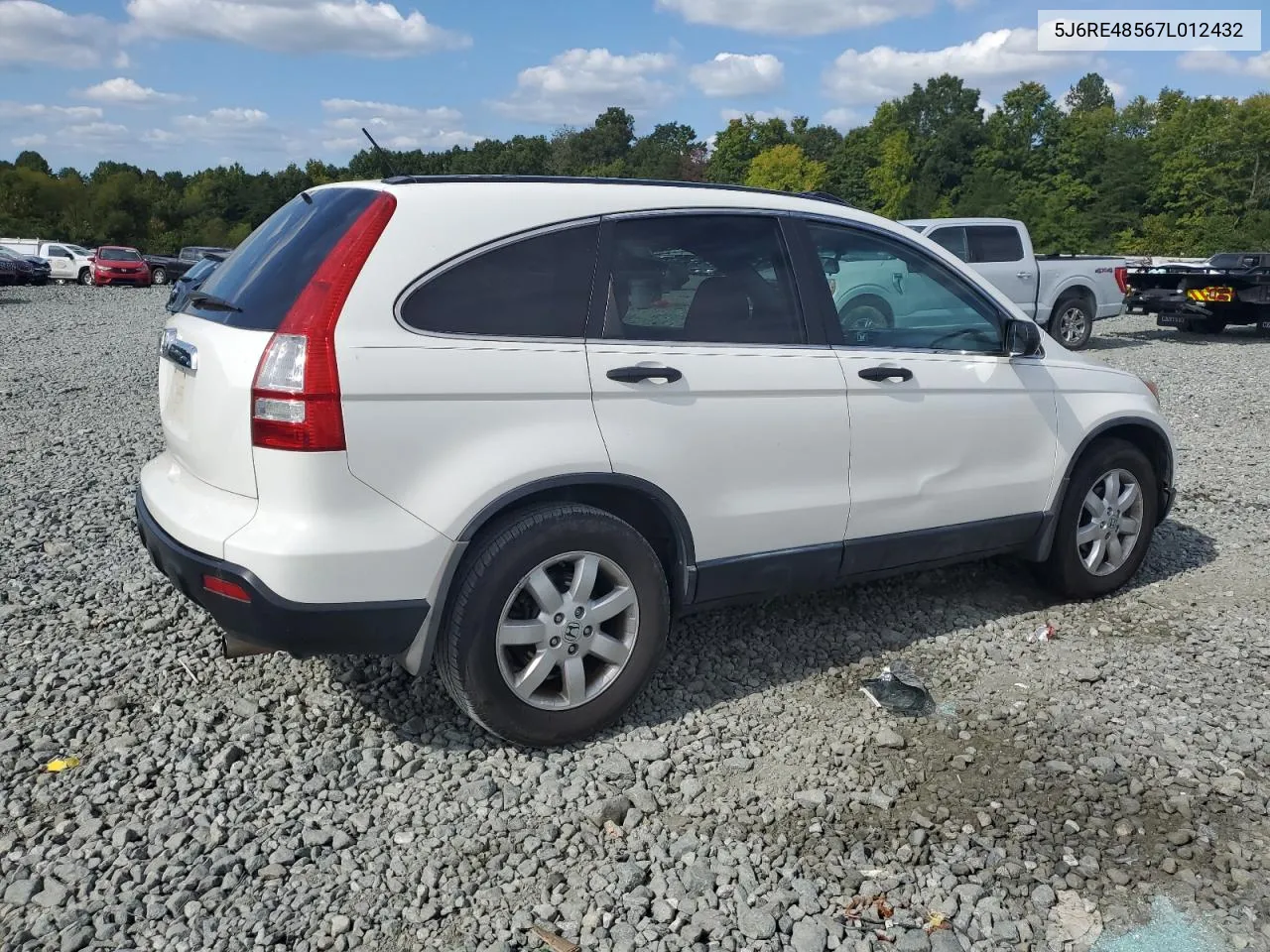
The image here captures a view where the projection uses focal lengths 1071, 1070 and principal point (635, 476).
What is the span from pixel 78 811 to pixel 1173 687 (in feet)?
12.9

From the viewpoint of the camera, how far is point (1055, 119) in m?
87.1

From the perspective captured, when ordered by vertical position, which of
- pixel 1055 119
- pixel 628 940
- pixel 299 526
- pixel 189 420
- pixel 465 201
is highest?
pixel 1055 119

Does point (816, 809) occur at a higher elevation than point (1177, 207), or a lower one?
lower

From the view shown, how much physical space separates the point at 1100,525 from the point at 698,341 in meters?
2.48

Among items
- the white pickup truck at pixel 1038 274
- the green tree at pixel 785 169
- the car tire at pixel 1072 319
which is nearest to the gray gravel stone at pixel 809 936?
the white pickup truck at pixel 1038 274

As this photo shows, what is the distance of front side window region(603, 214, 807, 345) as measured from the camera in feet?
12.1

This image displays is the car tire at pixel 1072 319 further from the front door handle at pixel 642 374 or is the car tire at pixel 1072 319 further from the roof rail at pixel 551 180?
the front door handle at pixel 642 374

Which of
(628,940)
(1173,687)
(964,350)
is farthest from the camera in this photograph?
(964,350)

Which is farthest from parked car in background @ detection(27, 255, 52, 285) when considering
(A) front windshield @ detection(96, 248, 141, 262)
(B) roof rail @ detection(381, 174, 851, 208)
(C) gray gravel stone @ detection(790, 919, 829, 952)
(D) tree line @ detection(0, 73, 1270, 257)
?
(C) gray gravel stone @ detection(790, 919, 829, 952)

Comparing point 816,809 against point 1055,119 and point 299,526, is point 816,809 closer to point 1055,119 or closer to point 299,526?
point 299,526

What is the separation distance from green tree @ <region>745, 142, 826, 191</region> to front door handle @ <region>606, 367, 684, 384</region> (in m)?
97.7

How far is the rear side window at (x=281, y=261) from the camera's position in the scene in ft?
10.6

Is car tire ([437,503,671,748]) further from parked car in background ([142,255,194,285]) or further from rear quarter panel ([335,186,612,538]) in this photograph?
parked car in background ([142,255,194,285])

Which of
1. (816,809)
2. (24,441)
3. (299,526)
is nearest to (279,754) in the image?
(299,526)
